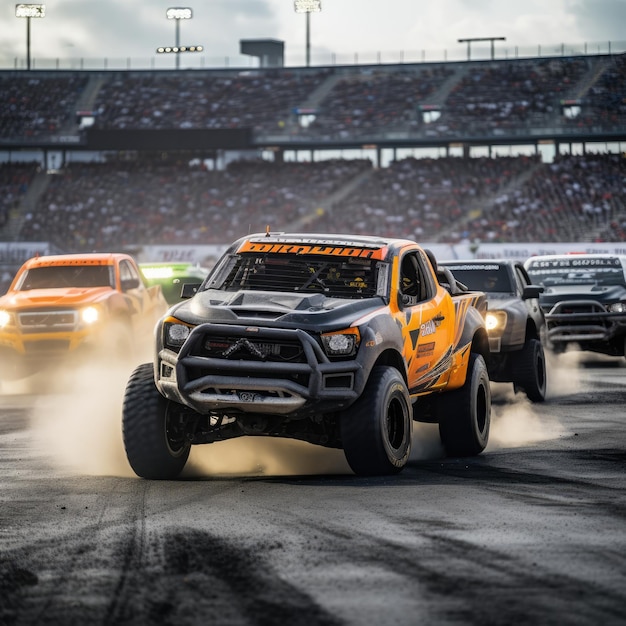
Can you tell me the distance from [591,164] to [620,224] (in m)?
7.11

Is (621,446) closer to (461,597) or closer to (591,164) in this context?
(461,597)

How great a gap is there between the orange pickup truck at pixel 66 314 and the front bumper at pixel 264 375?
898 cm

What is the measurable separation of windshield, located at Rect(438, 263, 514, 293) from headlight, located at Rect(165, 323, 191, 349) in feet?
25.7

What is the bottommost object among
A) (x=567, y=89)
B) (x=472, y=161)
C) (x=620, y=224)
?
(x=620, y=224)

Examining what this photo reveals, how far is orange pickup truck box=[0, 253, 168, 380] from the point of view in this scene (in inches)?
656

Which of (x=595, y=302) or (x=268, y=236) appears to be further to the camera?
(x=595, y=302)

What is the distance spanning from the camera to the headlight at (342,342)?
310 inches

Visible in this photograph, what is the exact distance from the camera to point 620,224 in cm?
4747

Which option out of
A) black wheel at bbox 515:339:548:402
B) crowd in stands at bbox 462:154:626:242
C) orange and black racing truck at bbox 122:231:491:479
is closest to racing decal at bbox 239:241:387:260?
orange and black racing truck at bbox 122:231:491:479

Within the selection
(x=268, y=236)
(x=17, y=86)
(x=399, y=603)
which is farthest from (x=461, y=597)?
(x=17, y=86)

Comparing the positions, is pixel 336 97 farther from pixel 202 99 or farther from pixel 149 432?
pixel 149 432

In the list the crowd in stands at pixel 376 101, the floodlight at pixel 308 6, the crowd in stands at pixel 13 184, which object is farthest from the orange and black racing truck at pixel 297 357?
the floodlight at pixel 308 6

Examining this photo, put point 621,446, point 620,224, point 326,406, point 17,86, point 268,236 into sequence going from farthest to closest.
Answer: point 17,86 → point 620,224 → point 621,446 → point 268,236 → point 326,406

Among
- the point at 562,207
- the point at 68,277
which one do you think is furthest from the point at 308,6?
the point at 68,277
